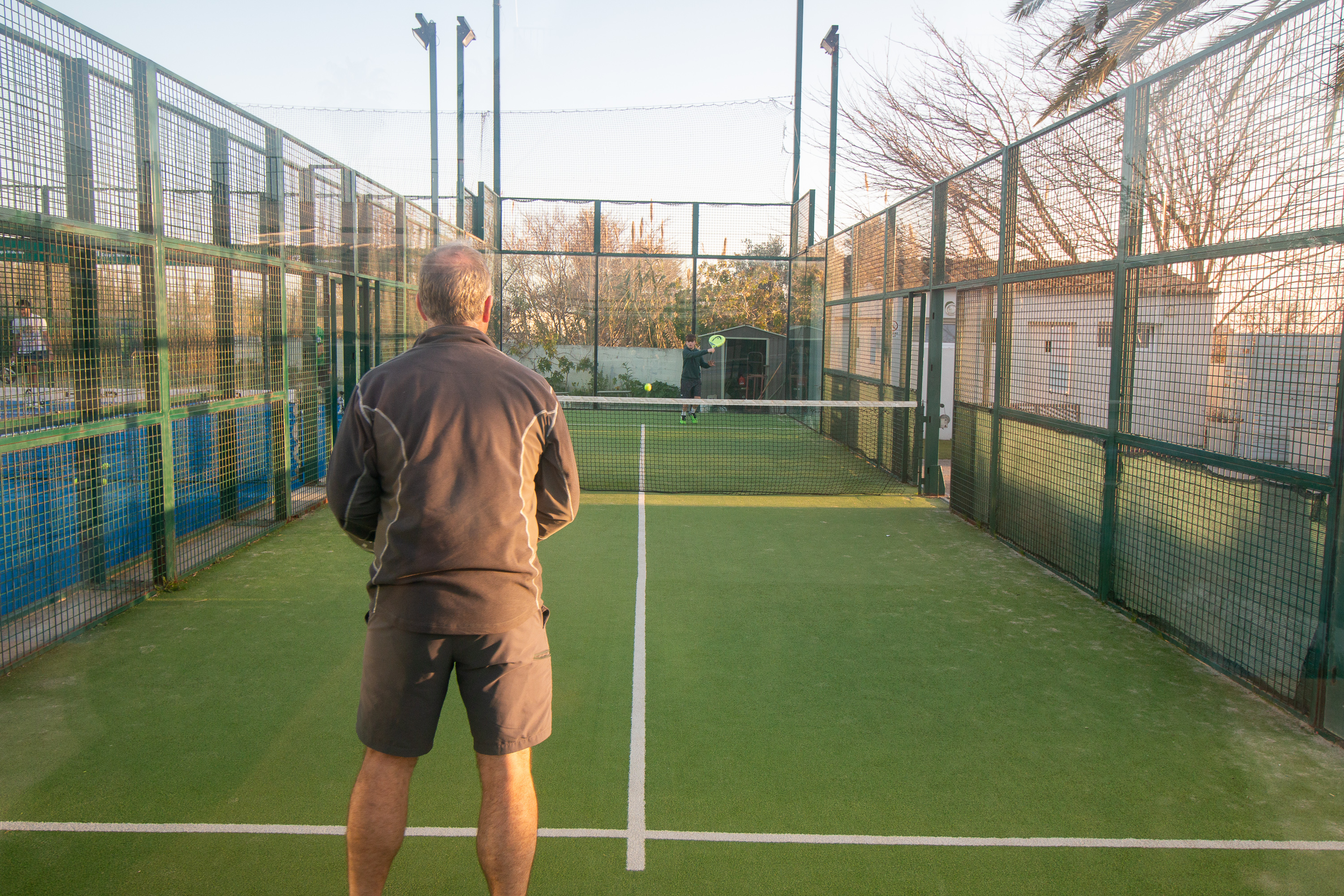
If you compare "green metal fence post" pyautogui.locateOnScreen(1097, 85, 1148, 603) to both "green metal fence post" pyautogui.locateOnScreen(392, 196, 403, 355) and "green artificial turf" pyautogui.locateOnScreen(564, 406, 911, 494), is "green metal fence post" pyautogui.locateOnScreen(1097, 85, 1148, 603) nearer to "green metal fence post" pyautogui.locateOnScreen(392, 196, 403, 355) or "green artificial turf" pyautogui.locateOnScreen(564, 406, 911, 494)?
"green artificial turf" pyautogui.locateOnScreen(564, 406, 911, 494)

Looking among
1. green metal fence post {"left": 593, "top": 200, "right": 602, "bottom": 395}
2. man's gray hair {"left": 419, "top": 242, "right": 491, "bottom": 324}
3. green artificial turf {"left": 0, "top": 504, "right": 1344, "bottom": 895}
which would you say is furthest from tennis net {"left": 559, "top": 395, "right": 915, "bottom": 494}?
man's gray hair {"left": 419, "top": 242, "right": 491, "bottom": 324}

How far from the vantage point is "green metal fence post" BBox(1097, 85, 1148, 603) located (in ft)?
18.4

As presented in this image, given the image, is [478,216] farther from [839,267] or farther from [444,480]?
[444,480]

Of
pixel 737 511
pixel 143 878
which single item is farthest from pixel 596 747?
pixel 737 511

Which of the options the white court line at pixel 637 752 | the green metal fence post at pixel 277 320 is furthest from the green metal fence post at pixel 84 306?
the white court line at pixel 637 752

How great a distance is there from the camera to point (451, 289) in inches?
92.3

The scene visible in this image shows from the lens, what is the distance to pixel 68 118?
4.81 metres

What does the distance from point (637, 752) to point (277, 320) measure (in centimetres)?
539

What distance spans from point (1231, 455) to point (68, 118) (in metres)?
6.00

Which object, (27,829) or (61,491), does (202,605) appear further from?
(27,829)

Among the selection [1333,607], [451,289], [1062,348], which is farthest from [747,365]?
[451,289]

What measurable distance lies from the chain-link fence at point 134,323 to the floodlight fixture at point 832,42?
1363cm

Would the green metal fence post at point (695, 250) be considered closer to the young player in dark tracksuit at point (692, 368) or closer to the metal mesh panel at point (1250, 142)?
the young player in dark tracksuit at point (692, 368)

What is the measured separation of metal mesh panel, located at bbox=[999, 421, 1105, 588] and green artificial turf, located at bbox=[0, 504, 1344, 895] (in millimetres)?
440
